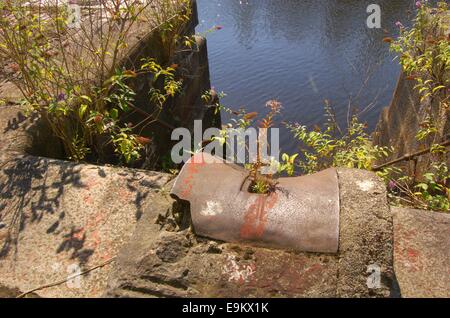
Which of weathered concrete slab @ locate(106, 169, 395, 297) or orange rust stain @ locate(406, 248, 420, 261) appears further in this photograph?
orange rust stain @ locate(406, 248, 420, 261)

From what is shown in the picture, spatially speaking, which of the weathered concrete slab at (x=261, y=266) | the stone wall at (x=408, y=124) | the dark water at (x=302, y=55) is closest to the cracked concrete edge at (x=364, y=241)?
the weathered concrete slab at (x=261, y=266)

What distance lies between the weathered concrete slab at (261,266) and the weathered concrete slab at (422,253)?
1.17ft

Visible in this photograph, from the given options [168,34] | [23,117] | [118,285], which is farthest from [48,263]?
[168,34]

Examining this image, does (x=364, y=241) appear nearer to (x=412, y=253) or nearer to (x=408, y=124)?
(x=412, y=253)

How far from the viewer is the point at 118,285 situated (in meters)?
1.59

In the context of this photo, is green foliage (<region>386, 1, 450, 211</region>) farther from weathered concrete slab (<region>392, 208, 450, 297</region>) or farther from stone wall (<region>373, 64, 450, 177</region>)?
weathered concrete slab (<region>392, 208, 450, 297</region>)

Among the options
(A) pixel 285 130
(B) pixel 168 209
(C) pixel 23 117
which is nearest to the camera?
(B) pixel 168 209

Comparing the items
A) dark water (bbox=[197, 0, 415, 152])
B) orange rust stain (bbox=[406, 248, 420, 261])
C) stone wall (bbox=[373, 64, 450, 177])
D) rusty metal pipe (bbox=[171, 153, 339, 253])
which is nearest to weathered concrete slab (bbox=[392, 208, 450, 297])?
orange rust stain (bbox=[406, 248, 420, 261])

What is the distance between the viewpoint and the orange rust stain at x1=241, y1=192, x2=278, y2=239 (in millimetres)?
1620

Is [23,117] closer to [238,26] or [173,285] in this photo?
[173,285]

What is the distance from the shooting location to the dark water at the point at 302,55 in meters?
8.34

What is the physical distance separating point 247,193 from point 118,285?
2.01 feet

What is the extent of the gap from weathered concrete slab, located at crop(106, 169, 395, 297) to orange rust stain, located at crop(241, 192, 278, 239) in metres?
0.06

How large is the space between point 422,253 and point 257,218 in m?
0.89
